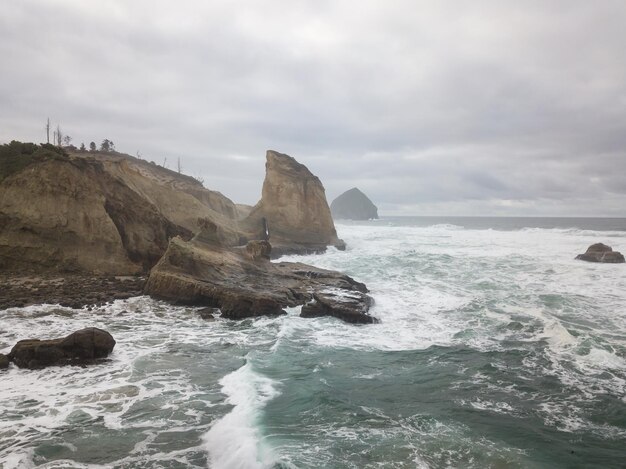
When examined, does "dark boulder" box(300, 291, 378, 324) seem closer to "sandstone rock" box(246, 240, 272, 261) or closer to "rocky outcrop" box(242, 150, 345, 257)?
"sandstone rock" box(246, 240, 272, 261)

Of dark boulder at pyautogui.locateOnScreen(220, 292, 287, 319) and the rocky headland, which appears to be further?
the rocky headland

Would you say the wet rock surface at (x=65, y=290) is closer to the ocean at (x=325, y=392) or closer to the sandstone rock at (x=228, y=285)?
the ocean at (x=325, y=392)

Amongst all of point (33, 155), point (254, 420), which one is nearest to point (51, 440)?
point (254, 420)

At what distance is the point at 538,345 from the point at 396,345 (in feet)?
14.9

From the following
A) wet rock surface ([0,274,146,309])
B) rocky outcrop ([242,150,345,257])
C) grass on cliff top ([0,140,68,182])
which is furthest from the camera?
rocky outcrop ([242,150,345,257])

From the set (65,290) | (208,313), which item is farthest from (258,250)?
(65,290)

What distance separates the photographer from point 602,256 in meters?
30.4

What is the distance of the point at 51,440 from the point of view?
6.70 metres

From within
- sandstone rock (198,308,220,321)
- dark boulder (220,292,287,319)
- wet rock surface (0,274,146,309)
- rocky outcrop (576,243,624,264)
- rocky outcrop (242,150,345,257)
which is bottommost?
sandstone rock (198,308,220,321)

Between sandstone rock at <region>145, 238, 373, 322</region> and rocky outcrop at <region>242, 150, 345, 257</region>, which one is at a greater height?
rocky outcrop at <region>242, 150, 345, 257</region>

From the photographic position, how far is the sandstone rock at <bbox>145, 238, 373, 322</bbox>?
1622 centimetres

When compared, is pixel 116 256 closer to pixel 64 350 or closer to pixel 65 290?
pixel 65 290

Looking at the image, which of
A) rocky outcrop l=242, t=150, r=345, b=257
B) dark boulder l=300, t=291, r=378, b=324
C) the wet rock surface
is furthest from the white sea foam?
rocky outcrop l=242, t=150, r=345, b=257

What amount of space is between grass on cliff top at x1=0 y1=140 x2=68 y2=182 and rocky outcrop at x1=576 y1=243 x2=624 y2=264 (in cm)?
3645
